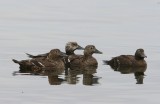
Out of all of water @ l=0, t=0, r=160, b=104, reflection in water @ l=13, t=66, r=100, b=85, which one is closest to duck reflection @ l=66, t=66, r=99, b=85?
reflection in water @ l=13, t=66, r=100, b=85

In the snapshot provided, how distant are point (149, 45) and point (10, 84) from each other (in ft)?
34.4

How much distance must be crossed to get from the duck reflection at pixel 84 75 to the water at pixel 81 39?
0.17 meters

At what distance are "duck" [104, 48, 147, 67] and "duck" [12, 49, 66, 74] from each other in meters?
1.64

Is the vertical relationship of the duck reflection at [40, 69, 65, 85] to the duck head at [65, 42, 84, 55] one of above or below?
below

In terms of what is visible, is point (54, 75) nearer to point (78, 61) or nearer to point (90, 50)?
point (78, 61)

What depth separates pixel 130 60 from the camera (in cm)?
2838

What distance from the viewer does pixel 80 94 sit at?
21.5 metres

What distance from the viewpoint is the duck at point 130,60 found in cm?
2816

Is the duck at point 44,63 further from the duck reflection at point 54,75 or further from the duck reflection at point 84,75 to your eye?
the duck reflection at point 84,75

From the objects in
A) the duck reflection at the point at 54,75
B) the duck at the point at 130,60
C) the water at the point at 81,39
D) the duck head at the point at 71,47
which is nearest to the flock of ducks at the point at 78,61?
the duck at the point at 130,60

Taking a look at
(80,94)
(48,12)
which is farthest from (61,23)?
(80,94)

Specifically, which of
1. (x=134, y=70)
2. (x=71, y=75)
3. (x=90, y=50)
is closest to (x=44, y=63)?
(x=71, y=75)

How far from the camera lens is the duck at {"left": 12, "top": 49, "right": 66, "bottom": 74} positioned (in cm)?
2648

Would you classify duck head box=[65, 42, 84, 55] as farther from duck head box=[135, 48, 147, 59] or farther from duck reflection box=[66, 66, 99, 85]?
duck head box=[135, 48, 147, 59]
